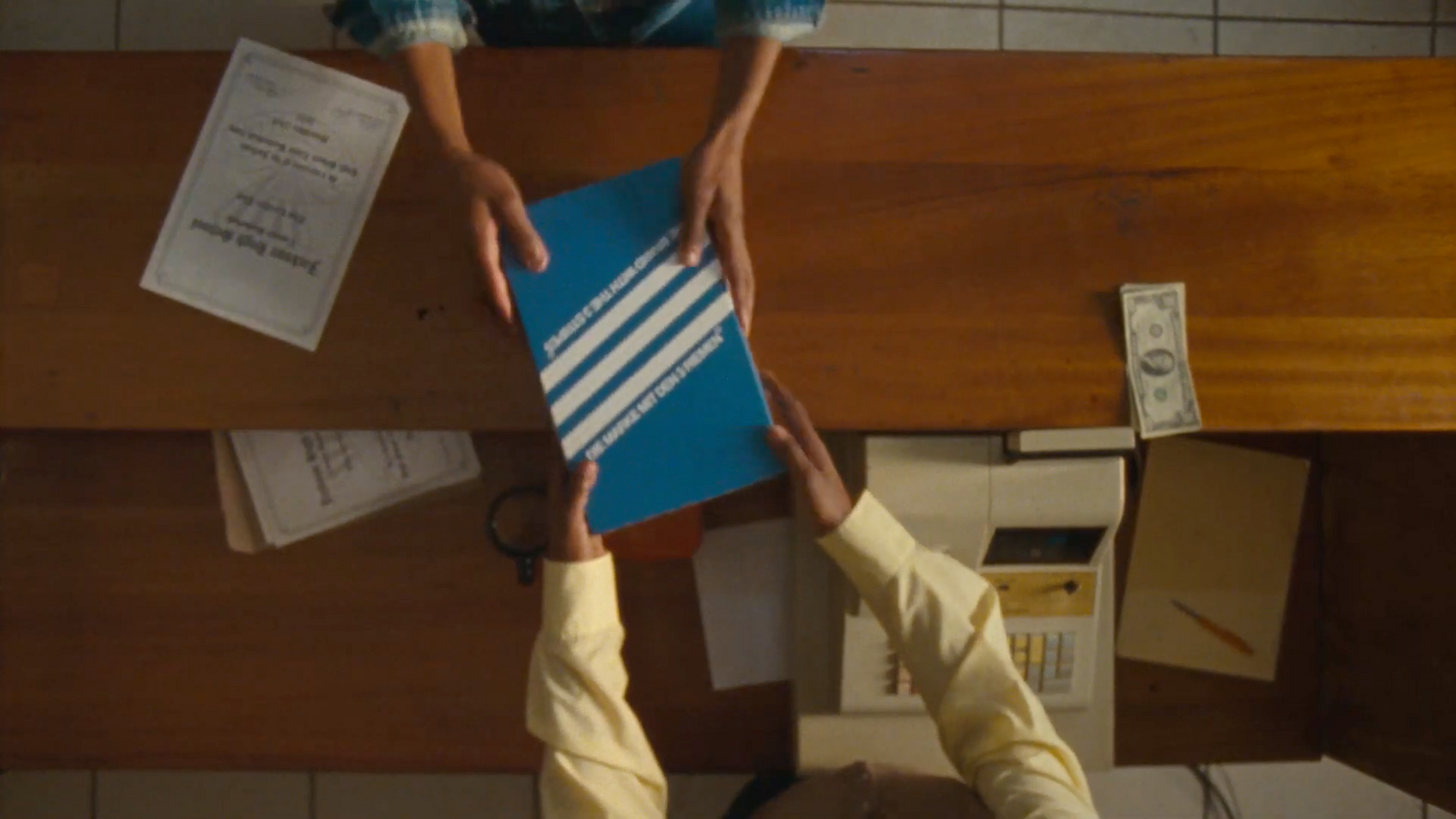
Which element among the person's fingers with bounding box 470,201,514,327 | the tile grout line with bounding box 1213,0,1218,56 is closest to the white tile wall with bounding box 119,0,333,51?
the person's fingers with bounding box 470,201,514,327

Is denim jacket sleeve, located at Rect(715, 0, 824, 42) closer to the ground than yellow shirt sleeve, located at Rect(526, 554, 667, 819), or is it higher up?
higher up

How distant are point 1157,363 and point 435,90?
2.11ft

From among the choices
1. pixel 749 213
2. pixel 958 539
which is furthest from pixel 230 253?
pixel 958 539

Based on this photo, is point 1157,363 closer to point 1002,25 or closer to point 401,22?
point 401,22

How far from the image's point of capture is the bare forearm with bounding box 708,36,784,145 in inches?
28.9

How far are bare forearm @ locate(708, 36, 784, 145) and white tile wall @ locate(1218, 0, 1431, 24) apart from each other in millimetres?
1083

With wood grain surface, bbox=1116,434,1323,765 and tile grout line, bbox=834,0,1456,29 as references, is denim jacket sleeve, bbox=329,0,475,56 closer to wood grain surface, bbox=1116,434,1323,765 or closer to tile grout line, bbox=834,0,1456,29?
tile grout line, bbox=834,0,1456,29

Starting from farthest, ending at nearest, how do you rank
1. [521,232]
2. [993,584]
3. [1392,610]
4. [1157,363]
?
[1392,610] → [993,584] → [1157,363] → [521,232]

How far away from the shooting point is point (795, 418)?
30.7 inches

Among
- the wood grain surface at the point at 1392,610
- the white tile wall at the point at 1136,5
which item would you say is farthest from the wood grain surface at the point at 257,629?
the white tile wall at the point at 1136,5

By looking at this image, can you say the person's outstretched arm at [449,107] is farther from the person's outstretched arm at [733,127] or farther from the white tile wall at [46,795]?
the white tile wall at [46,795]

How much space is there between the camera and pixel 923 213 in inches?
32.1

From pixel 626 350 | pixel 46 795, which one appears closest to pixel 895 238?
pixel 626 350

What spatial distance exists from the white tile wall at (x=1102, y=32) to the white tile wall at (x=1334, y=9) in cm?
6
